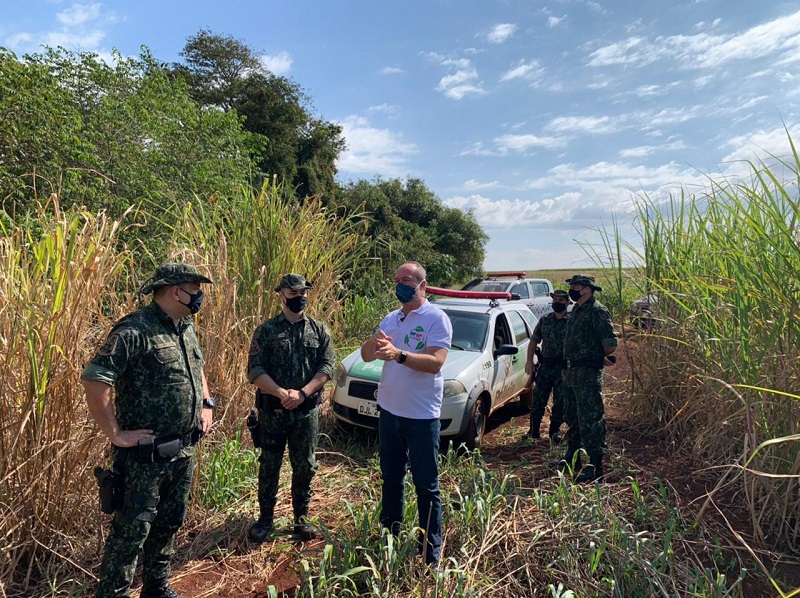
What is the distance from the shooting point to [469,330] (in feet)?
20.1

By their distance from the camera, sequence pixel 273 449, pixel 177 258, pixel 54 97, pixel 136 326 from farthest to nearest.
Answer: pixel 54 97 → pixel 177 258 → pixel 273 449 → pixel 136 326

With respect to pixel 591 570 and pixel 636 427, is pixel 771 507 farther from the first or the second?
pixel 636 427

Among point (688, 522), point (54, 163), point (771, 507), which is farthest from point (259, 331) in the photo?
point (54, 163)

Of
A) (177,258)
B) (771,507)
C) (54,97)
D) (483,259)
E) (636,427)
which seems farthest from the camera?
(483,259)

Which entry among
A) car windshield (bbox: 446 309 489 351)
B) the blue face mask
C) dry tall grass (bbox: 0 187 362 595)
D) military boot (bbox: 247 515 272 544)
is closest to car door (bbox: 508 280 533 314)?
car windshield (bbox: 446 309 489 351)

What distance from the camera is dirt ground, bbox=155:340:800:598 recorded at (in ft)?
9.28

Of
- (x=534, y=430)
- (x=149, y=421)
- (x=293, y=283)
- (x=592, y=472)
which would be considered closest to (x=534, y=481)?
(x=592, y=472)

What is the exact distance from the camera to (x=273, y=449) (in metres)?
3.35

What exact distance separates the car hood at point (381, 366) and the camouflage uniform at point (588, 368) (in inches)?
43.8

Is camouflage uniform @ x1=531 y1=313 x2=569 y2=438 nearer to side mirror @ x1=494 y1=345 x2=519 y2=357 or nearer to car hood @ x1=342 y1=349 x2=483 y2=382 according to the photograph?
side mirror @ x1=494 y1=345 x2=519 y2=357

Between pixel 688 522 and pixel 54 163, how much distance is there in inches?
328

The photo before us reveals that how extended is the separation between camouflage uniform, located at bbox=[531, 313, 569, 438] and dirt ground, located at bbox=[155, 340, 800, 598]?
1.03ft

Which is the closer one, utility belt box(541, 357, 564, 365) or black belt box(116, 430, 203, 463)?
black belt box(116, 430, 203, 463)

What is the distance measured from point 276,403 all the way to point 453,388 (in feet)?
7.18
